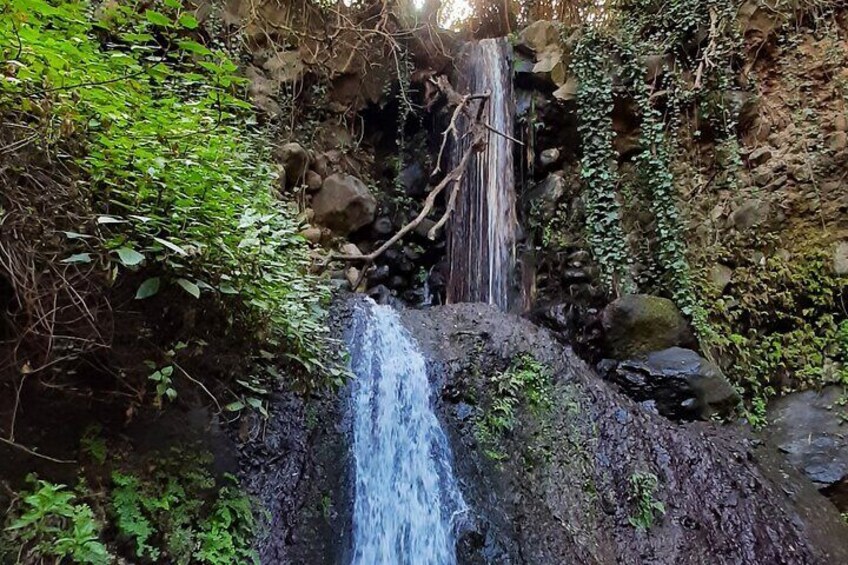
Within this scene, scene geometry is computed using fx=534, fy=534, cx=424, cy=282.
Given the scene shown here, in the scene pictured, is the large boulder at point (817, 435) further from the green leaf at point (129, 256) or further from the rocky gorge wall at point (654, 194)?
the green leaf at point (129, 256)

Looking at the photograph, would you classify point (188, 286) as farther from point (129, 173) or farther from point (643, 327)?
point (643, 327)

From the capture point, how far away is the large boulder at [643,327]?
17.3 ft

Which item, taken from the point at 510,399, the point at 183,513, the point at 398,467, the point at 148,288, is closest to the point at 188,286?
the point at 148,288

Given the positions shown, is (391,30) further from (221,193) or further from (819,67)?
(221,193)

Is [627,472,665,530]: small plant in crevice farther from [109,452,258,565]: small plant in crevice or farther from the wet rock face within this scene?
[109,452,258,565]: small plant in crevice

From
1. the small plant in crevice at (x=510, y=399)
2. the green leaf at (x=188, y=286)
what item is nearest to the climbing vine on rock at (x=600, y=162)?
the small plant in crevice at (x=510, y=399)

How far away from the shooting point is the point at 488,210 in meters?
7.57

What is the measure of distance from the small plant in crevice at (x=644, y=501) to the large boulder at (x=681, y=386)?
1107 mm

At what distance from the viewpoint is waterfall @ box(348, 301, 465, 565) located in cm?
344

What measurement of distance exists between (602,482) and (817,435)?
222cm

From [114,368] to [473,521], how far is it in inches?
93.0

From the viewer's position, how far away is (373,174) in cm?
826

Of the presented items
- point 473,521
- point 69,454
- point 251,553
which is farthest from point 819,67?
point 69,454

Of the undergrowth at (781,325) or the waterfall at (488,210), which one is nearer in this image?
the undergrowth at (781,325)
